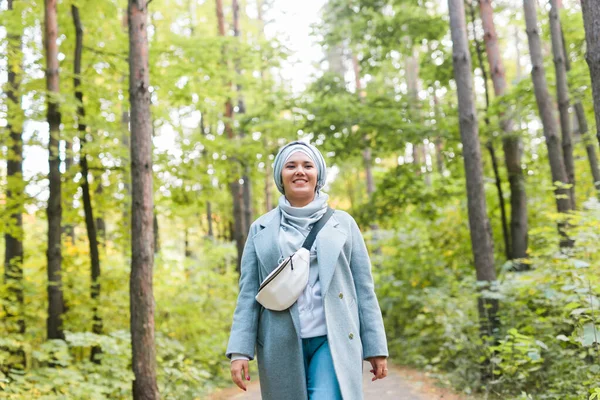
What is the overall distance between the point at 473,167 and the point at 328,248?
5143mm

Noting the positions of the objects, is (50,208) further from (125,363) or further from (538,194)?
(538,194)

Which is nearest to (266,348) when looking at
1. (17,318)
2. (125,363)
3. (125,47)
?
(125,363)

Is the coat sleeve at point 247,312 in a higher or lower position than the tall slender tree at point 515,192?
lower

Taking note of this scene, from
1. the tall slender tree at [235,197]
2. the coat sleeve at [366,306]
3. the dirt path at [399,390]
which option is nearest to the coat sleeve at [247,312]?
the coat sleeve at [366,306]

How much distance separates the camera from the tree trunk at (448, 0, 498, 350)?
7.34 metres

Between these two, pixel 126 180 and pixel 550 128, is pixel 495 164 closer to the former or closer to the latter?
pixel 550 128

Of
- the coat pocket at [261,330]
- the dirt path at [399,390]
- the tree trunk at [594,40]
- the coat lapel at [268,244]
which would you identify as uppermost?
the tree trunk at [594,40]

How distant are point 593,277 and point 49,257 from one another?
7.43m

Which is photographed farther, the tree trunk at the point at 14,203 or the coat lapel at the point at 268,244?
the tree trunk at the point at 14,203

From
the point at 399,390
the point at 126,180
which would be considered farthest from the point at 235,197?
the point at 399,390

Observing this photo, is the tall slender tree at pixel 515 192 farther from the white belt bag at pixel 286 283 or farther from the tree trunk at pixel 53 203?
the white belt bag at pixel 286 283

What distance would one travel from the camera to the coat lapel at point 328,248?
Answer: 269 centimetres

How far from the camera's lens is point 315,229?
9.29 feet

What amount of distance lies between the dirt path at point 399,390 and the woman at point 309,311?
4136mm
